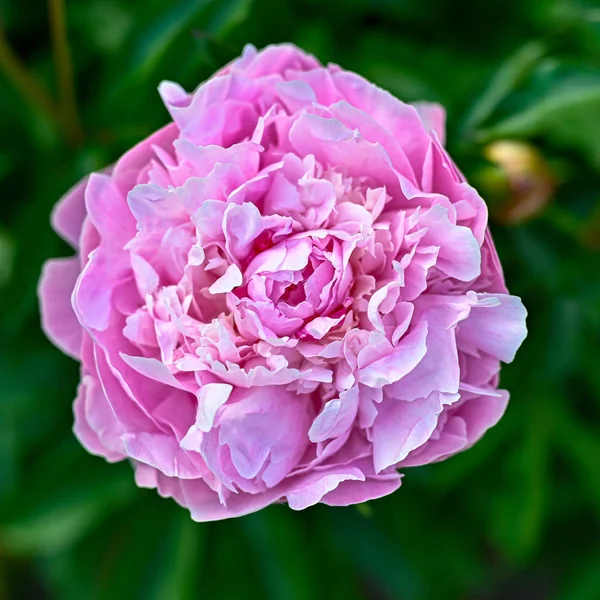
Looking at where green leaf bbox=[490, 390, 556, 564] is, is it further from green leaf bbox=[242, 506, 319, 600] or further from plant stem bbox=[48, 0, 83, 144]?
plant stem bbox=[48, 0, 83, 144]

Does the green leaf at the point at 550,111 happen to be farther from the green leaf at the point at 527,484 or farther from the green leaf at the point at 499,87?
the green leaf at the point at 527,484

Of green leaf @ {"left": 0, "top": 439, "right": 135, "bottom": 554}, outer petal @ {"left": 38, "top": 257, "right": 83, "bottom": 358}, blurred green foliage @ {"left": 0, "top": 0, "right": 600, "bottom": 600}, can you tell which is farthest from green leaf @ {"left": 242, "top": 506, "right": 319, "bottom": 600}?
outer petal @ {"left": 38, "top": 257, "right": 83, "bottom": 358}

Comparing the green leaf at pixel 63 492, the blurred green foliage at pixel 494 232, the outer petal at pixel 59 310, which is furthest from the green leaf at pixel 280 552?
the outer petal at pixel 59 310

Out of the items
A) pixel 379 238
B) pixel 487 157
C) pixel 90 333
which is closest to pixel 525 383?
pixel 487 157

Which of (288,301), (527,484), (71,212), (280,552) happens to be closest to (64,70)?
(71,212)

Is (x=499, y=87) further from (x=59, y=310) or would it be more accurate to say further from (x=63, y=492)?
(x=63, y=492)

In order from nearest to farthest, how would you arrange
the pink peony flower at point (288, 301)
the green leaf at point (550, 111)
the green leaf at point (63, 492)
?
the pink peony flower at point (288, 301)
the green leaf at point (550, 111)
the green leaf at point (63, 492)

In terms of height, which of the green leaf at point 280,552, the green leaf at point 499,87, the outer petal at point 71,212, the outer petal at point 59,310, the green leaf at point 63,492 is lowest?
the green leaf at point 280,552
